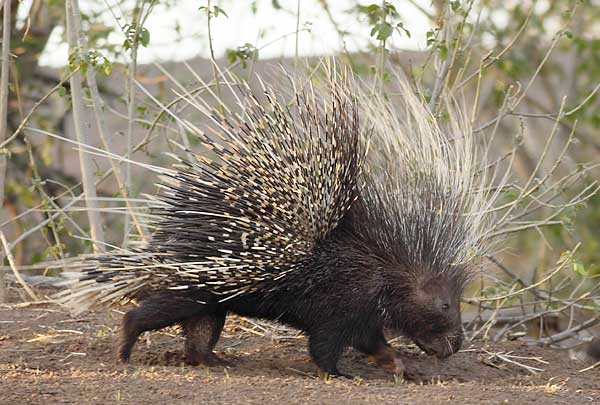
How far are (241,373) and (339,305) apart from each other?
62 centimetres

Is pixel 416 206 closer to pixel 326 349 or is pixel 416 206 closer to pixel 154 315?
pixel 326 349

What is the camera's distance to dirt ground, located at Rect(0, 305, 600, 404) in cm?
438

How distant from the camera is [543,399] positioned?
4.63 metres

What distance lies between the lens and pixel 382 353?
5.62 metres

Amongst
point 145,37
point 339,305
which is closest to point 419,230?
point 339,305

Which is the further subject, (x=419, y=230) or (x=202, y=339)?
(x=202, y=339)

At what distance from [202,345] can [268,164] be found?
3.60 feet

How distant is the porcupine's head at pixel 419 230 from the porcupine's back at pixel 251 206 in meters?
0.22

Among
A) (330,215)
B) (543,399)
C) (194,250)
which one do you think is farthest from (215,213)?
(543,399)

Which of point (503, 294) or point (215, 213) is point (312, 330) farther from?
point (503, 294)

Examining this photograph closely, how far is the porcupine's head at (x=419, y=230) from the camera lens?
17.5 feet

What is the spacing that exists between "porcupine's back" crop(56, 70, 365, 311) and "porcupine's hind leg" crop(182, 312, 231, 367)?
1.09 ft

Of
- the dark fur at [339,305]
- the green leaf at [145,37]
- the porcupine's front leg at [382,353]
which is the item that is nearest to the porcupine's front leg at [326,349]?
the dark fur at [339,305]

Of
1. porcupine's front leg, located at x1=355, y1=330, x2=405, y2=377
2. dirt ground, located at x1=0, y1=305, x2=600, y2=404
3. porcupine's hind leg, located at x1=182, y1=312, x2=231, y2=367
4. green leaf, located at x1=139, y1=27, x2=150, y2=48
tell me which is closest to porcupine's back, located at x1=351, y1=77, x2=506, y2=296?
porcupine's front leg, located at x1=355, y1=330, x2=405, y2=377
